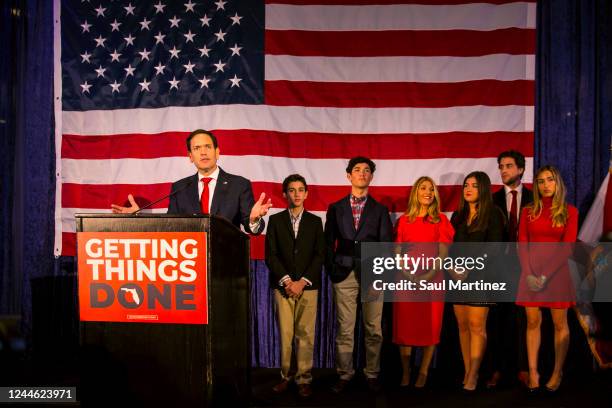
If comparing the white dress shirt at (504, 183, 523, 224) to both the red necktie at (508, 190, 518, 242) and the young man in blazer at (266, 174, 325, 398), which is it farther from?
the young man in blazer at (266, 174, 325, 398)

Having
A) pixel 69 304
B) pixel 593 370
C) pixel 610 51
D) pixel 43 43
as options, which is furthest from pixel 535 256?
pixel 43 43

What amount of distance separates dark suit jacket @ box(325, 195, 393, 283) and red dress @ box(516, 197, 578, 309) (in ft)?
3.39

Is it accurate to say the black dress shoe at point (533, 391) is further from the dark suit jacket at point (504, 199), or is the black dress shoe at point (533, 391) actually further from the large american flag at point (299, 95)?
the large american flag at point (299, 95)

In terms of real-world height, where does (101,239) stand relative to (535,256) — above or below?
above

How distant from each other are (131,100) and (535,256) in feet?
12.3

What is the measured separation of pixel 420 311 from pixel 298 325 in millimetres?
954

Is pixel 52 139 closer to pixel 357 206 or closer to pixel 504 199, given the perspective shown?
pixel 357 206

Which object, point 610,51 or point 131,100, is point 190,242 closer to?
point 131,100

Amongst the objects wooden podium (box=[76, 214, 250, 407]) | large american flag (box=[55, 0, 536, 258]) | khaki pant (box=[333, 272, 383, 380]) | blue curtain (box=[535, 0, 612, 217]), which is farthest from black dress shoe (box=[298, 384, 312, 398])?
blue curtain (box=[535, 0, 612, 217])

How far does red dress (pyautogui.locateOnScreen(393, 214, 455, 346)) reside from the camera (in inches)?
147

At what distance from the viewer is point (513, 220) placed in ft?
12.9

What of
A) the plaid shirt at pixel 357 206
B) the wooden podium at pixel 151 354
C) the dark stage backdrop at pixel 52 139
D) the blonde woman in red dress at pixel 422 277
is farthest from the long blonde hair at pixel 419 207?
the wooden podium at pixel 151 354

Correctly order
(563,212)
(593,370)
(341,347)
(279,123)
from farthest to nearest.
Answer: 1. (279,123)
2. (593,370)
3. (341,347)
4. (563,212)

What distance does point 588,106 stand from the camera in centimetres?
429
